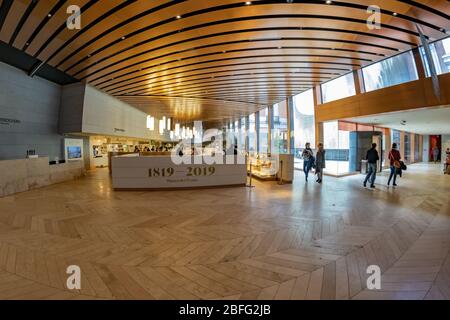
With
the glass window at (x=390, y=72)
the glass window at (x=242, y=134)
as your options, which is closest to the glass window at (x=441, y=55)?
the glass window at (x=390, y=72)

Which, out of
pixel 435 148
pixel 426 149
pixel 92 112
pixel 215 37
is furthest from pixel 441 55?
pixel 426 149

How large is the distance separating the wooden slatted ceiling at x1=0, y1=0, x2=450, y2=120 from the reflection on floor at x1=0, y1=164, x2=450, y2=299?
435cm

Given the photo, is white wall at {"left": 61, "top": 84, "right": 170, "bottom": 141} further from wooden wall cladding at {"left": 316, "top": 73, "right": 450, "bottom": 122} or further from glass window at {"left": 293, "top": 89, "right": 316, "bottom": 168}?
wooden wall cladding at {"left": 316, "top": 73, "right": 450, "bottom": 122}

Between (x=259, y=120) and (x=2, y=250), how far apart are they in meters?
16.9

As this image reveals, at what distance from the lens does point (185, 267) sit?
7.76 ft

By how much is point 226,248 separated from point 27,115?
36.5ft

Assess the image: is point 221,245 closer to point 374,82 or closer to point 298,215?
point 298,215

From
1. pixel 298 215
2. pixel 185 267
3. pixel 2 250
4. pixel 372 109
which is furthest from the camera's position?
pixel 372 109

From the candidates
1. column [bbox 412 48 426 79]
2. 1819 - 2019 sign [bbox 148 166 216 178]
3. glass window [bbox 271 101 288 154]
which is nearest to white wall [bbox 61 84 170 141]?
1819 - 2019 sign [bbox 148 166 216 178]

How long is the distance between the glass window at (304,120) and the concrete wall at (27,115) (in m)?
13.0

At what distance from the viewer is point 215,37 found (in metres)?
5.73

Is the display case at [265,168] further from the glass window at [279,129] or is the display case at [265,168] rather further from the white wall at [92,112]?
the white wall at [92,112]
